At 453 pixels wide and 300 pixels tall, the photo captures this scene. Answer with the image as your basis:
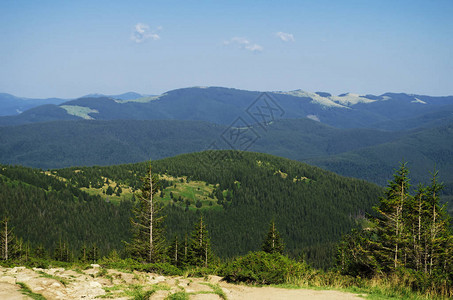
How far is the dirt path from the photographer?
1780 centimetres

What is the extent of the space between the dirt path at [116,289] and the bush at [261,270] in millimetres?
894

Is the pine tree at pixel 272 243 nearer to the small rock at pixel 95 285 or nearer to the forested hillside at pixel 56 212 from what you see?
the small rock at pixel 95 285

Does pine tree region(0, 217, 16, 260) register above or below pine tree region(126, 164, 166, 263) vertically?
below

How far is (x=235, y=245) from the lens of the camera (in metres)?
183

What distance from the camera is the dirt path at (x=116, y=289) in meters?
17.8

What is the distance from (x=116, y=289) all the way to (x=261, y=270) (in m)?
10.3

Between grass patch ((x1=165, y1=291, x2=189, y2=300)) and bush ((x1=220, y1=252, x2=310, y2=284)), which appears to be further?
bush ((x1=220, y1=252, x2=310, y2=284))

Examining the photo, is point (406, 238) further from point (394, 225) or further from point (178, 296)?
point (178, 296)

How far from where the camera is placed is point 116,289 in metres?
19.9

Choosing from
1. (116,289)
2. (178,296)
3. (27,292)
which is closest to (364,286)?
(178,296)

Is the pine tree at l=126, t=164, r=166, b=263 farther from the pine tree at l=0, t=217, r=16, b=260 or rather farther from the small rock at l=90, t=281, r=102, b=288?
the pine tree at l=0, t=217, r=16, b=260

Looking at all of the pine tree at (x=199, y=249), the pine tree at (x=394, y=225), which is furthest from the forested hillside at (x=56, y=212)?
the pine tree at (x=394, y=225)

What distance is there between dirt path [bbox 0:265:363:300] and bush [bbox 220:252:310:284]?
894 millimetres

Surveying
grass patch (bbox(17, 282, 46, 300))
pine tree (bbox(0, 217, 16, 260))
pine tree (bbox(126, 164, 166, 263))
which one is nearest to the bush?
grass patch (bbox(17, 282, 46, 300))
